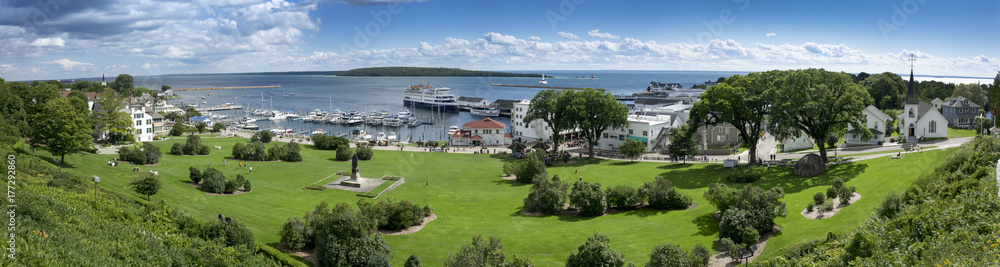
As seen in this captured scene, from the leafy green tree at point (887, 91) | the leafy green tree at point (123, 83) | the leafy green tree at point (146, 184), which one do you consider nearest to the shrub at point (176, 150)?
the leafy green tree at point (146, 184)

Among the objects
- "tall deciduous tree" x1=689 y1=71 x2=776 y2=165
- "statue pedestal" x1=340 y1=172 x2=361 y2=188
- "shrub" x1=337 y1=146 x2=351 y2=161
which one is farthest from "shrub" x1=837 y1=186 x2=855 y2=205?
"shrub" x1=337 y1=146 x2=351 y2=161

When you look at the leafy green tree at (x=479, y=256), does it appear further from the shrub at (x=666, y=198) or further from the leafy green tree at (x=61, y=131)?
the leafy green tree at (x=61, y=131)

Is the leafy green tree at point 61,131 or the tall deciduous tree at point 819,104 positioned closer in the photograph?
the tall deciduous tree at point 819,104

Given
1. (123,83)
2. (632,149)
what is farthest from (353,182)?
(123,83)

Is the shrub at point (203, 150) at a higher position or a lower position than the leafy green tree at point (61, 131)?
lower

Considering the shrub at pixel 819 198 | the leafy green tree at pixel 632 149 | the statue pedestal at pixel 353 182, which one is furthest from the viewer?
the leafy green tree at pixel 632 149

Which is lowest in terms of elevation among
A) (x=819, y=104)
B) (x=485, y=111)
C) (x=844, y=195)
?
(x=844, y=195)

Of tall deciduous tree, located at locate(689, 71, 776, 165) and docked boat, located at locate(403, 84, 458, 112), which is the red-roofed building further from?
docked boat, located at locate(403, 84, 458, 112)

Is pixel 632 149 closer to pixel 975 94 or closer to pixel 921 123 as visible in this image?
pixel 921 123
